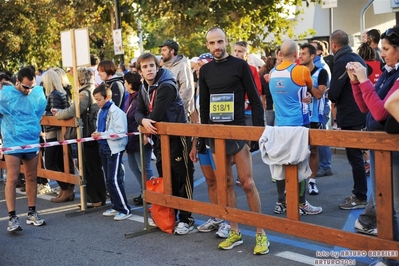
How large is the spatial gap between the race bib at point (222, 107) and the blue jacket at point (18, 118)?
2.54 metres

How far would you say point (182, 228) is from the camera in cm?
675

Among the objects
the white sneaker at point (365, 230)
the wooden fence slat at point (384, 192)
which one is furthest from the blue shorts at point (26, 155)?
the wooden fence slat at point (384, 192)

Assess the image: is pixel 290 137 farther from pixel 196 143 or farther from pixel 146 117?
pixel 146 117

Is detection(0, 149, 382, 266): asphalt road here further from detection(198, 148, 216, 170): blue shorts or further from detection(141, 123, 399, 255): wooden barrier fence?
detection(198, 148, 216, 170): blue shorts

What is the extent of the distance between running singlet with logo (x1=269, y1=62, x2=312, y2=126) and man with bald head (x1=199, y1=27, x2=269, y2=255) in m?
1.05

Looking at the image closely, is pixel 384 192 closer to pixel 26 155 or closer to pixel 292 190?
pixel 292 190

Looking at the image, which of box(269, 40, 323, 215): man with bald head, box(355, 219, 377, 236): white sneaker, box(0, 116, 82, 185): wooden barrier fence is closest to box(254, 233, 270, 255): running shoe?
box(355, 219, 377, 236): white sneaker

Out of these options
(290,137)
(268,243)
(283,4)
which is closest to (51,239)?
(268,243)

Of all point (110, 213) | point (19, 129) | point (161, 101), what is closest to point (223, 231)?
point (161, 101)

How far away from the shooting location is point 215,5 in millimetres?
17797

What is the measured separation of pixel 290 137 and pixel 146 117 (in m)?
2.26

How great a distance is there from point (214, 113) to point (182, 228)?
1.44 m

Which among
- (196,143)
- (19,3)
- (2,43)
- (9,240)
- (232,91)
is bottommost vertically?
(9,240)

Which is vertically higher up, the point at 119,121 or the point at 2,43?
the point at 2,43
